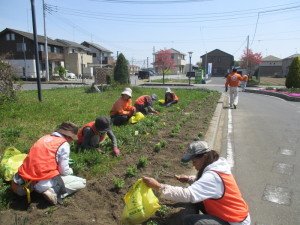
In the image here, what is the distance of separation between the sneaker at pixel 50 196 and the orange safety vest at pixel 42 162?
16 cm

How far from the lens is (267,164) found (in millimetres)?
4926

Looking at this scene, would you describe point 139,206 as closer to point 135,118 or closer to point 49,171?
point 49,171

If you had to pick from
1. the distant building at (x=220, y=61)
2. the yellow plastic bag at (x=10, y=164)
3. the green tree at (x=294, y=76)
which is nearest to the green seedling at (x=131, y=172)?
the yellow plastic bag at (x=10, y=164)

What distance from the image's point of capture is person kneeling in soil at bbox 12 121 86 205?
3.01 meters

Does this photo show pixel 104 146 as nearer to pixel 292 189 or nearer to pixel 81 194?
pixel 81 194

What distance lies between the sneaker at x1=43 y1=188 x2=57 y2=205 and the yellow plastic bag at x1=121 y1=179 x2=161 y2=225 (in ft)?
3.03

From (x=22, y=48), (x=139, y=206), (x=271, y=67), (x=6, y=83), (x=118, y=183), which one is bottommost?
(x=118, y=183)

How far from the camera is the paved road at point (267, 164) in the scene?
10.9 feet

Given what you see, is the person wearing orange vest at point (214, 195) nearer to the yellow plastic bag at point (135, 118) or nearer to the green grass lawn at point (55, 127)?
the green grass lawn at point (55, 127)

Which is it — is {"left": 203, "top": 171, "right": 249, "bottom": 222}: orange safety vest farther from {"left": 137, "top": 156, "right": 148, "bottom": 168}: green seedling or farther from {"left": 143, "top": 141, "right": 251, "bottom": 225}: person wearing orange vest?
{"left": 137, "top": 156, "right": 148, "bottom": 168}: green seedling

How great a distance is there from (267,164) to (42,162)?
4.09 metres

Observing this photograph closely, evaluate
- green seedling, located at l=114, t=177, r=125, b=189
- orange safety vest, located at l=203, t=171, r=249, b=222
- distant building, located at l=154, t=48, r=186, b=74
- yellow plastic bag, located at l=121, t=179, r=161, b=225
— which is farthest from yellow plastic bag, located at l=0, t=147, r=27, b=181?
distant building, located at l=154, t=48, r=186, b=74

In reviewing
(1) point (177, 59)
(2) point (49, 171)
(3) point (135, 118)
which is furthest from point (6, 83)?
(1) point (177, 59)

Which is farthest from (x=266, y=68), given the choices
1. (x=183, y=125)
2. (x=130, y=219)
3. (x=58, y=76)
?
(x=130, y=219)
